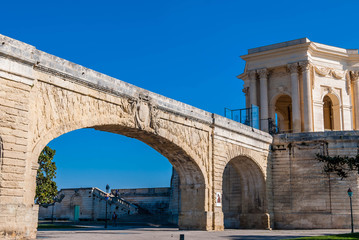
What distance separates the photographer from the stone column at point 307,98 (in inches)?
1150

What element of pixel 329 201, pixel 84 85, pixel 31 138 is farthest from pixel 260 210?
pixel 31 138

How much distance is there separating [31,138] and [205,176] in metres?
9.26

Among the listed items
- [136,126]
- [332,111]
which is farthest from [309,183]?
[136,126]

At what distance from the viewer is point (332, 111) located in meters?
32.4

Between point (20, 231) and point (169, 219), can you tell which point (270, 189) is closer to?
point (169, 219)

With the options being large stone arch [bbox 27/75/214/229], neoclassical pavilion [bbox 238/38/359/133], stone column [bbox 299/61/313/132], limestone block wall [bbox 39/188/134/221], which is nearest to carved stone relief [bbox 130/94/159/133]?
large stone arch [bbox 27/75/214/229]

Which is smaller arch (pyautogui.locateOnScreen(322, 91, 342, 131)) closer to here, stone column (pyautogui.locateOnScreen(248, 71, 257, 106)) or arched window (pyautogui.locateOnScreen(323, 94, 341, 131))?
arched window (pyautogui.locateOnScreen(323, 94, 341, 131))

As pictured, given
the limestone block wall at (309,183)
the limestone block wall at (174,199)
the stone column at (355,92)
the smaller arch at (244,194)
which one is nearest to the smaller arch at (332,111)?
the stone column at (355,92)

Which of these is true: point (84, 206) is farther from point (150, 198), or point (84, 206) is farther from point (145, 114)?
point (145, 114)

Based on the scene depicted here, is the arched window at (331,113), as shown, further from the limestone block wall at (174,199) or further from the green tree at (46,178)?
the green tree at (46,178)

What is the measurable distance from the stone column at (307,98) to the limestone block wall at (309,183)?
4.06 metres

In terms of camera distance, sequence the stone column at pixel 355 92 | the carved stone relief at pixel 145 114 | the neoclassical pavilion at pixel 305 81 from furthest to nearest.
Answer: the stone column at pixel 355 92
the neoclassical pavilion at pixel 305 81
the carved stone relief at pixel 145 114

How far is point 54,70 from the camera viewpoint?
14.1m

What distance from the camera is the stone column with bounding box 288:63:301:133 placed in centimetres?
2964
